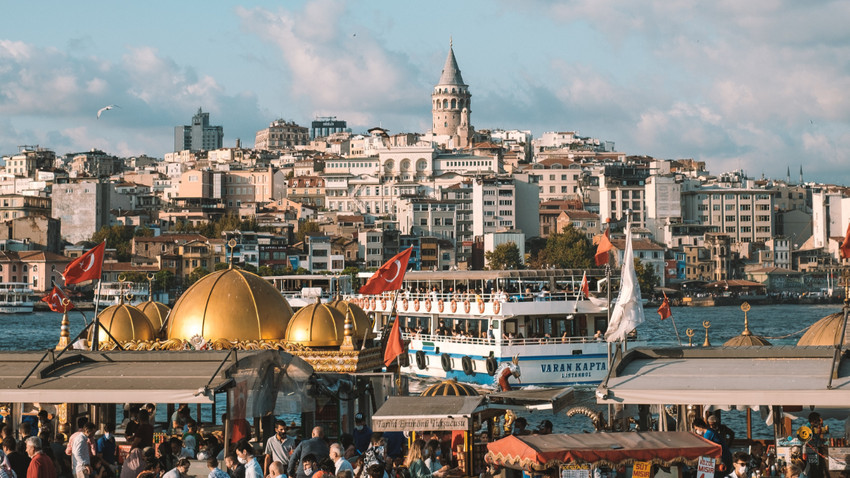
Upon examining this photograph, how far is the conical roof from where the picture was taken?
182 meters

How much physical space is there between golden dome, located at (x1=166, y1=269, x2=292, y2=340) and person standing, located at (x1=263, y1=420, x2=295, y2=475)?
6.26 metres

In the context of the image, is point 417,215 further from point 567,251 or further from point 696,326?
point 696,326

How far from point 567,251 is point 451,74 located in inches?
2996

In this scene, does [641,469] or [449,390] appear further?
[449,390]

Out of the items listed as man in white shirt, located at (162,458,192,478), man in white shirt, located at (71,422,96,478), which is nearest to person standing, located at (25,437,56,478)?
man in white shirt, located at (71,422,96,478)

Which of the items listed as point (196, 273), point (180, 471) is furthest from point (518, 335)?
point (196, 273)

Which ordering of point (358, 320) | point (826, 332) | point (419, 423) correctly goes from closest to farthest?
point (419, 423)
point (826, 332)
point (358, 320)

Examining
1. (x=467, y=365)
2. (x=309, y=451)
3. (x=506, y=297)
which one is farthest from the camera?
(x=467, y=365)

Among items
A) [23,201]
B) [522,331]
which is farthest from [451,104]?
[522,331]

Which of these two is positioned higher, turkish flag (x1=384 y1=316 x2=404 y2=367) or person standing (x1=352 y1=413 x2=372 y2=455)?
turkish flag (x1=384 y1=316 x2=404 y2=367)

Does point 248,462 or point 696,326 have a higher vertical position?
point 248,462

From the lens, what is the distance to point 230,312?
19094mm

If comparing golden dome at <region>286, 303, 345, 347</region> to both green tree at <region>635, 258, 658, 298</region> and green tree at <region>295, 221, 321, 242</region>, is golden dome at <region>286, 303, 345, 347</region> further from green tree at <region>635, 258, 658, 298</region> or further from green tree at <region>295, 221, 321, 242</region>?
green tree at <region>295, 221, 321, 242</region>

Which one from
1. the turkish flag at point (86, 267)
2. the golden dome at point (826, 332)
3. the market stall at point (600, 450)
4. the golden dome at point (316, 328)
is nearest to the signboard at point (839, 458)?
the market stall at point (600, 450)
